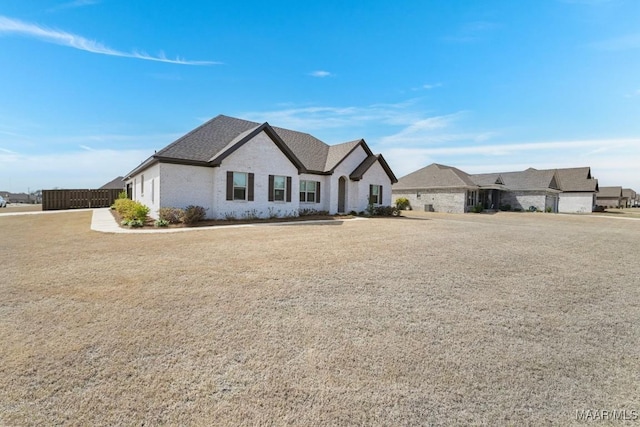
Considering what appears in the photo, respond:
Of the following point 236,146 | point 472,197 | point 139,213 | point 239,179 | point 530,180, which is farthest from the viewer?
point 530,180

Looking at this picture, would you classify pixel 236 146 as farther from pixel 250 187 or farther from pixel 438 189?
pixel 438 189

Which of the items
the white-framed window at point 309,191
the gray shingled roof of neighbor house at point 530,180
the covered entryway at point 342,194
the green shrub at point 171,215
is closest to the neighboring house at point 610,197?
the gray shingled roof of neighbor house at point 530,180

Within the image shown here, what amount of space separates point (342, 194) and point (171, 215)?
41.9ft

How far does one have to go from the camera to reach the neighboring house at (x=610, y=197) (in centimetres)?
7469

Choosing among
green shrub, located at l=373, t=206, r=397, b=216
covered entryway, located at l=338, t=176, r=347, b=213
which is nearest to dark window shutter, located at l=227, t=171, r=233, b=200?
covered entryway, located at l=338, t=176, r=347, b=213

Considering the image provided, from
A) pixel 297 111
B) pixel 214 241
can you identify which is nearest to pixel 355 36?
pixel 297 111

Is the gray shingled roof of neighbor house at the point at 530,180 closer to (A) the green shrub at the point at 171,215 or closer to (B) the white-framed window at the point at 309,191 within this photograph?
(B) the white-framed window at the point at 309,191

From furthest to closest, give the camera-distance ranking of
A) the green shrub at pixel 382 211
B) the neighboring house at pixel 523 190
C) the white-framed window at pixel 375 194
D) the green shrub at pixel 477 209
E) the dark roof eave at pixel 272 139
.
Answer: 1. the neighboring house at pixel 523 190
2. the green shrub at pixel 477 209
3. the white-framed window at pixel 375 194
4. the green shrub at pixel 382 211
5. the dark roof eave at pixel 272 139

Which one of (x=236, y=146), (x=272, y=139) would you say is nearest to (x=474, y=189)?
(x=272, y=139)

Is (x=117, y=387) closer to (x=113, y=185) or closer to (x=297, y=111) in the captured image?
(x=297, y=111)

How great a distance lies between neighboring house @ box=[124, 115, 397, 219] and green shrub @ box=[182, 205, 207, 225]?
0.81 m

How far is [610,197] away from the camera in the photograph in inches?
2995

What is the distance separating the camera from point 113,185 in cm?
4166

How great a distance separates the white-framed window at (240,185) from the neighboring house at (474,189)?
2350 cm
